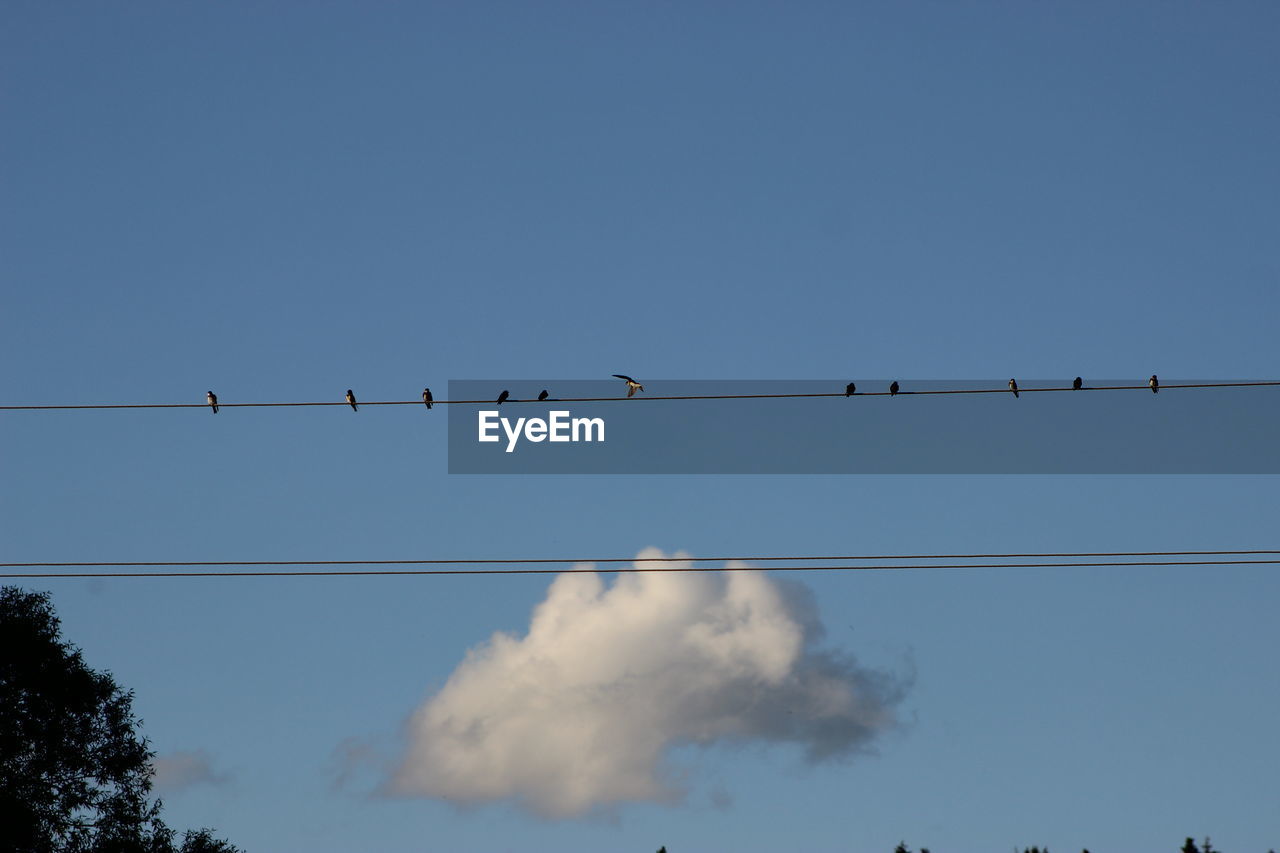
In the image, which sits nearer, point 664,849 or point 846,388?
point 846,388

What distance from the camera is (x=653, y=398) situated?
2894cm

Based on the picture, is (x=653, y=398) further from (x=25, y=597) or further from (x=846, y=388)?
(x=25, y=597)

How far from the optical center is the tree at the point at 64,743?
50.4 m

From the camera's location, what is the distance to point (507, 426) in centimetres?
3753

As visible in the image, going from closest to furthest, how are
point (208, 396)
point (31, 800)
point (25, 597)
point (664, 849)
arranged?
1. point (208, 396)
2. point (31, 800)
3. point (25, 597)
4. point (664, 849)

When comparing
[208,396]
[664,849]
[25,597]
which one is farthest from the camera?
[664,849]

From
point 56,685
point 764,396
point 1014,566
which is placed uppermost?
point 56,685

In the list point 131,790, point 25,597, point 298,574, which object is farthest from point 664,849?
point 298,574

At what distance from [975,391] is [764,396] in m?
3.63

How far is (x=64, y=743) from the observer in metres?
52.3

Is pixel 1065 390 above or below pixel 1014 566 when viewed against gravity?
above

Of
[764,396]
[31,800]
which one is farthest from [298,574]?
[31,800]

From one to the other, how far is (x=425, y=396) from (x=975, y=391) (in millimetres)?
14278

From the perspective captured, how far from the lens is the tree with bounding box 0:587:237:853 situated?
50406mm
